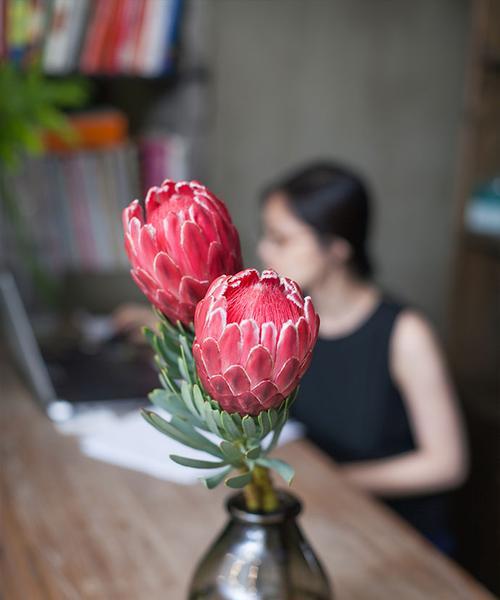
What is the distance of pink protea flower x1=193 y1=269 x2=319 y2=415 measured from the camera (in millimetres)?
515

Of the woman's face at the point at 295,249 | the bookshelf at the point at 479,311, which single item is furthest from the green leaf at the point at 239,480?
the bookshelf at the point at 479,311

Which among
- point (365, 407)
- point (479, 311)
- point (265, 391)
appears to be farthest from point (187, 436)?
point (479, 311)

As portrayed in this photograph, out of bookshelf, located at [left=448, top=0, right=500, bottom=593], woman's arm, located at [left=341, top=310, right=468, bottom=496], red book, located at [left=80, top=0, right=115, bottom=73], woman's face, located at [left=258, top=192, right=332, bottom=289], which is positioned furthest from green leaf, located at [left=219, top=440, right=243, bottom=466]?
red book, located at [left=80, top=0, right=115, bottom=73]

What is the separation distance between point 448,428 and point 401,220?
3.38 feet

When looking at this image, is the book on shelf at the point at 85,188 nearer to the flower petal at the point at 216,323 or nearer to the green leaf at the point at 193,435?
the green leaf at the point at 193,435

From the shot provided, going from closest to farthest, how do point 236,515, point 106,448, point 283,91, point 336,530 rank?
point 236,515 < point 336,530 < point 106,448 < point 283,91

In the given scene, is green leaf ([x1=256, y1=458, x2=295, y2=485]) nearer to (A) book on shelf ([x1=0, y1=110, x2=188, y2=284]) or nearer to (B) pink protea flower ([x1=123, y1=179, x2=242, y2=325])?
(B) pink protea flower ([x1=123, y1=179, x2=242, y2=325])

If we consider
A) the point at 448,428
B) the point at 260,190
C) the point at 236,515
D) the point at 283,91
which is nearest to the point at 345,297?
the point at 448,428

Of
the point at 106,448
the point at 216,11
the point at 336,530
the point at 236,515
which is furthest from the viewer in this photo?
the point at 216,11

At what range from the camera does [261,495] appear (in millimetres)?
715

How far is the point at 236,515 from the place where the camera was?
0.72 m

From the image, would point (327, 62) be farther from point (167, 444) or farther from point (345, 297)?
point (167, 444)

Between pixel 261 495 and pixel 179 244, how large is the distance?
26 centimetres

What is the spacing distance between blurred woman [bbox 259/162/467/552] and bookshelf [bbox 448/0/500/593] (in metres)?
0.17
